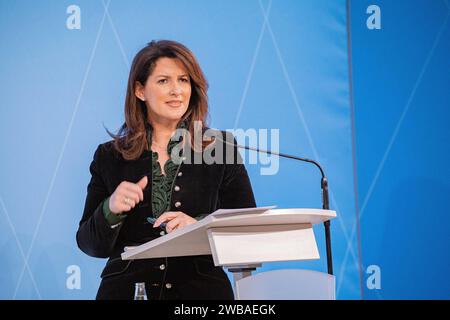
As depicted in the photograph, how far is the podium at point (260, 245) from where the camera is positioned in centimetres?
209

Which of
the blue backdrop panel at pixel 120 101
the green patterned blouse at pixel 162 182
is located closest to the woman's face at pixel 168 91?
the green patterned blouse at pixel 162 182

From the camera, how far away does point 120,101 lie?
372 cm

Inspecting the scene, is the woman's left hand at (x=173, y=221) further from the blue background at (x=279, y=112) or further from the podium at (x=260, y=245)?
the blue background at (x=279, y=112)

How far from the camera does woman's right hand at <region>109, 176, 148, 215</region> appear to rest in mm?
2516

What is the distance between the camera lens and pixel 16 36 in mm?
3779

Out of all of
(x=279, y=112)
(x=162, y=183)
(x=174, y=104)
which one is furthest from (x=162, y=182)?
(x=279, y=112)

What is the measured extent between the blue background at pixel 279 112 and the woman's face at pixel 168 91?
39cm

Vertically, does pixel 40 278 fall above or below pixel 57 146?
below

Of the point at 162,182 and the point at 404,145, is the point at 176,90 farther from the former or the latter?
the point at 404,145
